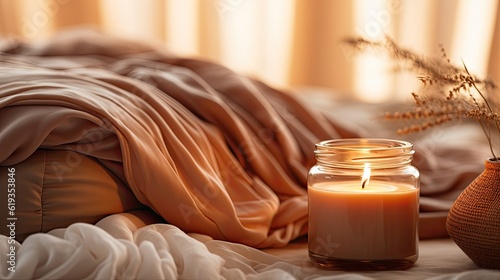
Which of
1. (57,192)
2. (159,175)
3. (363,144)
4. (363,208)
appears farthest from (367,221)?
(57,192)

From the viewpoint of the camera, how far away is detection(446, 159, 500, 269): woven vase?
3.56 ft

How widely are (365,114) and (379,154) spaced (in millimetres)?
1111

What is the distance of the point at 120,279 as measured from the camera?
3.09 ft

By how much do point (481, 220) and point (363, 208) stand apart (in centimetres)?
17

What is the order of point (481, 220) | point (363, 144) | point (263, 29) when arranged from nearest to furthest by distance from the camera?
point (481, 220)
point (363, 144)
point (263, 29)

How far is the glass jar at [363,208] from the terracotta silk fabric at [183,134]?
17cm

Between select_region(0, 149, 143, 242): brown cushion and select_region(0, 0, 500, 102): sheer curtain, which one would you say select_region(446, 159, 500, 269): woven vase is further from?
select_region(0, 0, 500, 102): sheer curtain

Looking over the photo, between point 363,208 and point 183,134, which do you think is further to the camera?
point 183,134

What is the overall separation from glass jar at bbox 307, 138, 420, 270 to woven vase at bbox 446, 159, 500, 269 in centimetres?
7

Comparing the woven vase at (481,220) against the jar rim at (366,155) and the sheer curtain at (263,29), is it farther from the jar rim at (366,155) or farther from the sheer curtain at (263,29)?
the sheer curtain at (263,29)

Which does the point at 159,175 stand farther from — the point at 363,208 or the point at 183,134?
the point at 363,208

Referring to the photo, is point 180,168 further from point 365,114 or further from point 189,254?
point 365,114

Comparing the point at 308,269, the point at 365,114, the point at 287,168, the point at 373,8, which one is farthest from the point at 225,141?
the point at 373,8

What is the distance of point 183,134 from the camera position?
130cm
